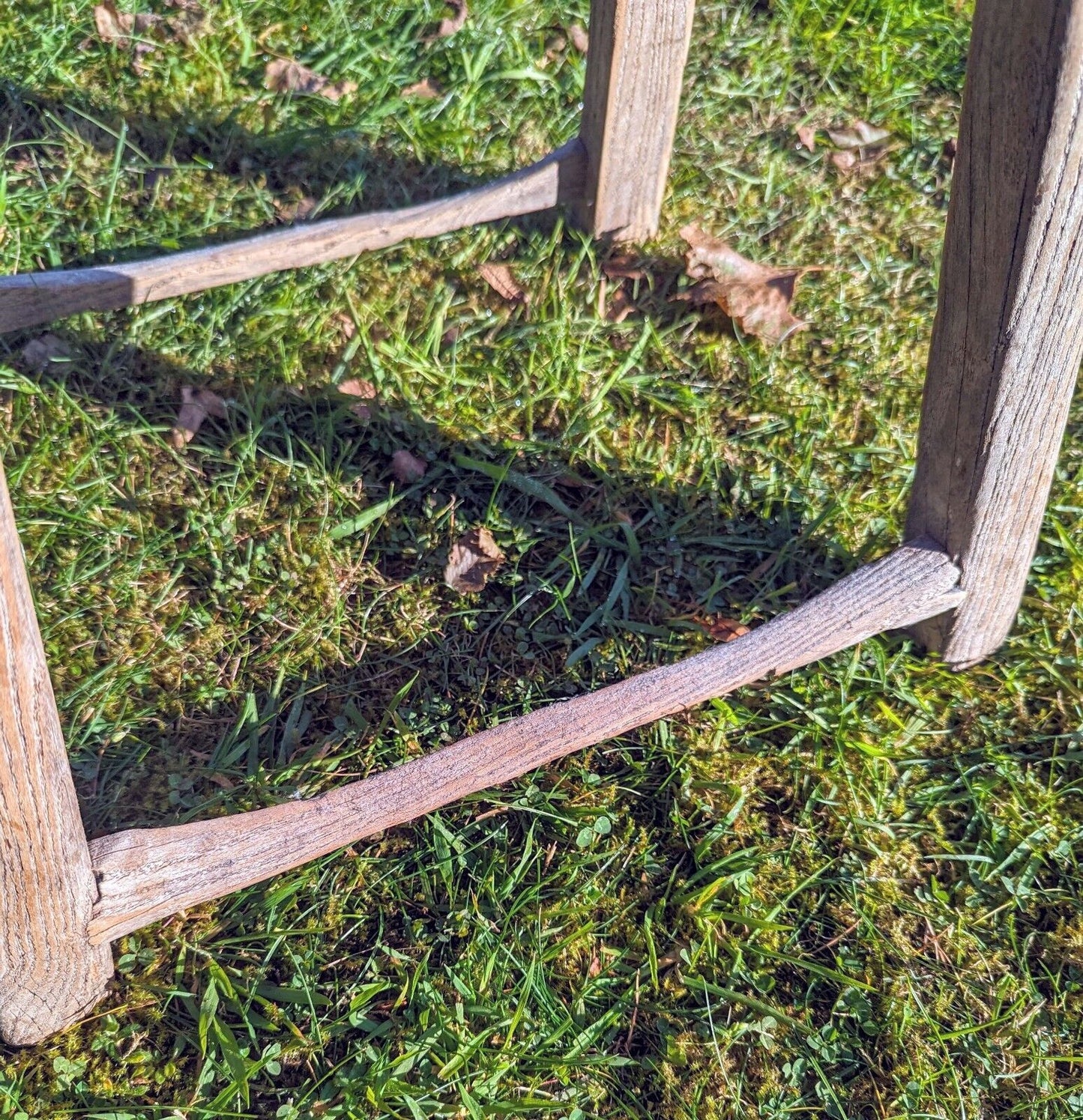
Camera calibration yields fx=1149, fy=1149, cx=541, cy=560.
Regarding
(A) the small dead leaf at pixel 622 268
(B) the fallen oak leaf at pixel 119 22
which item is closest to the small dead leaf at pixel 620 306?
(A) the small dead leaf at pixel 622 268

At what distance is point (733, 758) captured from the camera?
2.22 meters

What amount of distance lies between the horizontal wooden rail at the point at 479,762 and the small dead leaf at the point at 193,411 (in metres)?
1.12

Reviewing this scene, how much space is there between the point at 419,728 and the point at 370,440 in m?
0.73

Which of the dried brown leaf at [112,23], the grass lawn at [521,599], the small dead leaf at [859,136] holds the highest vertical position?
the dried brown leaf at [112,23]

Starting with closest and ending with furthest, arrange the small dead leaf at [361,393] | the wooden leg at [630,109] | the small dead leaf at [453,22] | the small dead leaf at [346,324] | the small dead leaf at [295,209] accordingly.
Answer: the wooden leg at [630,109]
the small dead leaf at [361,393]
the small dead leaf at [346,324]
the small dead leaf at [295,209]
the small dead leaf at [453,22]

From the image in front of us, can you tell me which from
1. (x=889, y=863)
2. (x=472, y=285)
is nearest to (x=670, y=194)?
(x=472, y=285)

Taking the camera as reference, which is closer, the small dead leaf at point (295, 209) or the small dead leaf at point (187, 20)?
the small dead leaf at point (295, 209)

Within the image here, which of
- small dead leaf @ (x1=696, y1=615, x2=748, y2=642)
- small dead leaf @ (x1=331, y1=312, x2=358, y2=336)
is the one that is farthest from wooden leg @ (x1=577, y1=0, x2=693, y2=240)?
small dead leaf @ (x1=696, y1=615, x2=748, y2=642)

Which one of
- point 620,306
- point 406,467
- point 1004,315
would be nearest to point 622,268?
point 620,306

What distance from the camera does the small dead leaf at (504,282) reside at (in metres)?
2.91

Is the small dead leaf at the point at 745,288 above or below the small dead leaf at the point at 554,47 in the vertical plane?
below

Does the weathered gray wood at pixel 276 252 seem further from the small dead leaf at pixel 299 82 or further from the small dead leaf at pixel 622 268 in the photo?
the small dead leaf at pixel 299 82

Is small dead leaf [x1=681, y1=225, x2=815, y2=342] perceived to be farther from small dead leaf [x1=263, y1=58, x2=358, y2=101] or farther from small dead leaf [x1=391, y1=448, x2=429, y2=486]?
small dead leaf [x1=263, y1=58, x2=358, y2=101]

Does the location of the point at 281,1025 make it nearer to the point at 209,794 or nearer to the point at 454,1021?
the point at 454,1021
